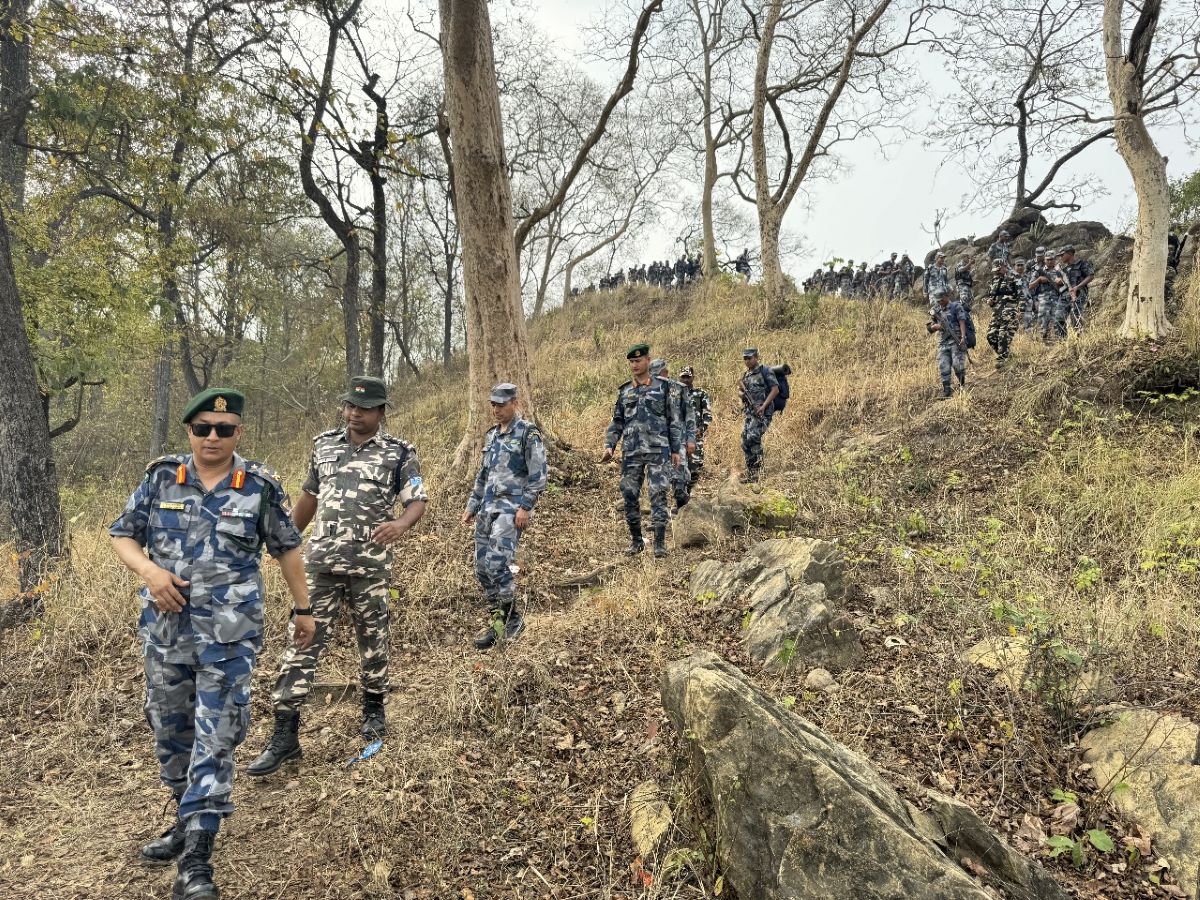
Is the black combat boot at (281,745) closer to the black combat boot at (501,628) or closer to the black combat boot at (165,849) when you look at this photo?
the black combat boot at (165,849)

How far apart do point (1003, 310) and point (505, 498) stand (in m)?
8.81

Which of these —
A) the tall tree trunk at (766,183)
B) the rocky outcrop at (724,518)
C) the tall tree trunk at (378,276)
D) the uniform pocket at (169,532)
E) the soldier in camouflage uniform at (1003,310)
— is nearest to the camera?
the uniform pocket at (169,532)

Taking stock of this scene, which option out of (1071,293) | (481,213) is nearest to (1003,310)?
(1071,293)

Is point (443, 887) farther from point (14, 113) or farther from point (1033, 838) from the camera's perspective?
point (14, 113)

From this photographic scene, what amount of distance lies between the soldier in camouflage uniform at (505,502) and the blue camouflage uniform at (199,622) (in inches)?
76.8

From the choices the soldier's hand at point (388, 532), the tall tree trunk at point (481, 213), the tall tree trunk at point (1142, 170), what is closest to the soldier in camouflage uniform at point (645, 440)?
the tall tree trunk at point (481, 213)

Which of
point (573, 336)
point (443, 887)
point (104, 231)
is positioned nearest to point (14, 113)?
point (104, 231)

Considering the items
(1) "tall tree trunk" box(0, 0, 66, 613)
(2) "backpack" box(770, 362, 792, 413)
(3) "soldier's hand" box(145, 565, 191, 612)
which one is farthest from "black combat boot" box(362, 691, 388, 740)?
(2) "backpack" box(770, 362, 792, 413)

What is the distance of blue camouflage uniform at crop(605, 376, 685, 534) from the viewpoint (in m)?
5.98

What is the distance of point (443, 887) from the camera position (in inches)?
91.4

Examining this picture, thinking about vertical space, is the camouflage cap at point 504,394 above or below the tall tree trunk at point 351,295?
below

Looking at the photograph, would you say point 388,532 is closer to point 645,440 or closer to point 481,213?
point 645,440

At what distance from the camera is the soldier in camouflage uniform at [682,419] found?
6.03m

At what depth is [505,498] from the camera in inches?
177
